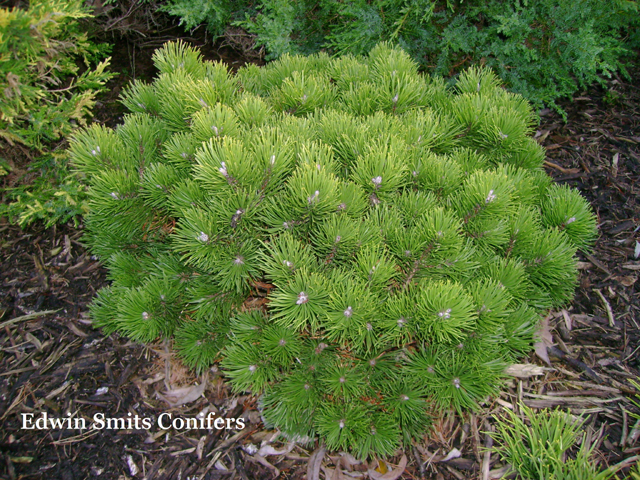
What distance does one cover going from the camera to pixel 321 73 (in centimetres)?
242

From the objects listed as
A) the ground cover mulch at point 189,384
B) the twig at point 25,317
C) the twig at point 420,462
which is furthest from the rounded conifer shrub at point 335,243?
the twig at point 25,317

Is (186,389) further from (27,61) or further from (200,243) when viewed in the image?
(27,61)

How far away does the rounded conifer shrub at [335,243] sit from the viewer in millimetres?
1659

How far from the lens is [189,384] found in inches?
92.2

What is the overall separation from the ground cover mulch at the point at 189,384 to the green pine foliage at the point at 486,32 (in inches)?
33.7

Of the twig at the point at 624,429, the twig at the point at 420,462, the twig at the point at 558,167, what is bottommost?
the twig at the point at 420,462

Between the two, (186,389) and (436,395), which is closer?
(436,395)

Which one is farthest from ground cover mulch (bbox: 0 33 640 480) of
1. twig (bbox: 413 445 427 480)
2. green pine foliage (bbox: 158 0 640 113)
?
green pine foliage (bbox: 158 0 640 113)

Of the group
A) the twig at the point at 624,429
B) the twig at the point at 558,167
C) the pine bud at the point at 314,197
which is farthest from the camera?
the twig at the point at 558,167

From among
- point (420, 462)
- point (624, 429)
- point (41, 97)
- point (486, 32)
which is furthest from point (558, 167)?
point (41, 97)

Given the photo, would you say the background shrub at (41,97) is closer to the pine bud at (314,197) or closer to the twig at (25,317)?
the twig at (25,317)

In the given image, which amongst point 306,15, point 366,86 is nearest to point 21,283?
point 366,86

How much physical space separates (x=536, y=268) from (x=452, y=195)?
20.2 inches

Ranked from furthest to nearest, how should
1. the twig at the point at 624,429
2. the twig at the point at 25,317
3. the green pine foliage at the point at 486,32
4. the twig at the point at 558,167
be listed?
the twig at the point at 558,167
the green pine foliage at the point at 486,32
the twig at the point at 25,317
the twig at the point at 624,429
